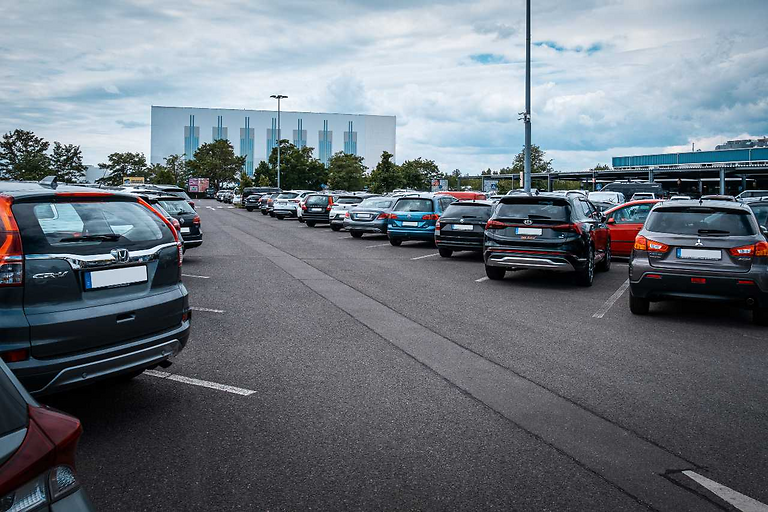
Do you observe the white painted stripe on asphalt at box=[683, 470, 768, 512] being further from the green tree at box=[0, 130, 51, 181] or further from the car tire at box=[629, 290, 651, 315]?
the green tree at box=[0, 130, 51, 181]

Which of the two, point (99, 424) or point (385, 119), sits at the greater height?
point (385, 119)

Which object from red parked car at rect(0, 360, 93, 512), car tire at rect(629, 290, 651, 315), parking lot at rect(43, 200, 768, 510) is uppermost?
red parked car at rect(0, 360, 93, 512)

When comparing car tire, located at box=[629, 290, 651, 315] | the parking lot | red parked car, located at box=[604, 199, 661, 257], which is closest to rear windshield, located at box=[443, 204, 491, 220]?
red parked car, located at box=[604, 199, 661, 257]

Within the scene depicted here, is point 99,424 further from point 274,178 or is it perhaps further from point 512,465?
point 274,178

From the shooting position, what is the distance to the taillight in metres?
4.07

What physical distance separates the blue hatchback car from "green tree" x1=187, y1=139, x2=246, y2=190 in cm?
8626

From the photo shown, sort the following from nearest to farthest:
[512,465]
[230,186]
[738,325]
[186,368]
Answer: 1. [512,465]
2. [186,368]
3. [738,325]
4. [230,186]

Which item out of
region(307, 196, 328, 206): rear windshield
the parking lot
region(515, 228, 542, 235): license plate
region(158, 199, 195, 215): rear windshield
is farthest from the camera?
region(307, 196, 328, 206): rear windshield

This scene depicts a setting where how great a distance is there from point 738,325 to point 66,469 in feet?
28.1

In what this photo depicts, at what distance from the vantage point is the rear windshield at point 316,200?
3062cm

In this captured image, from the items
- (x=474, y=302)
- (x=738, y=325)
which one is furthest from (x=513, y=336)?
(x=738, y=325)

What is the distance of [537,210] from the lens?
11.6 meters

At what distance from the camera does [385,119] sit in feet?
398

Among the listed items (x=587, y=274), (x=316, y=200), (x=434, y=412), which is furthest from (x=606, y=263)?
(x=316, y=200)
